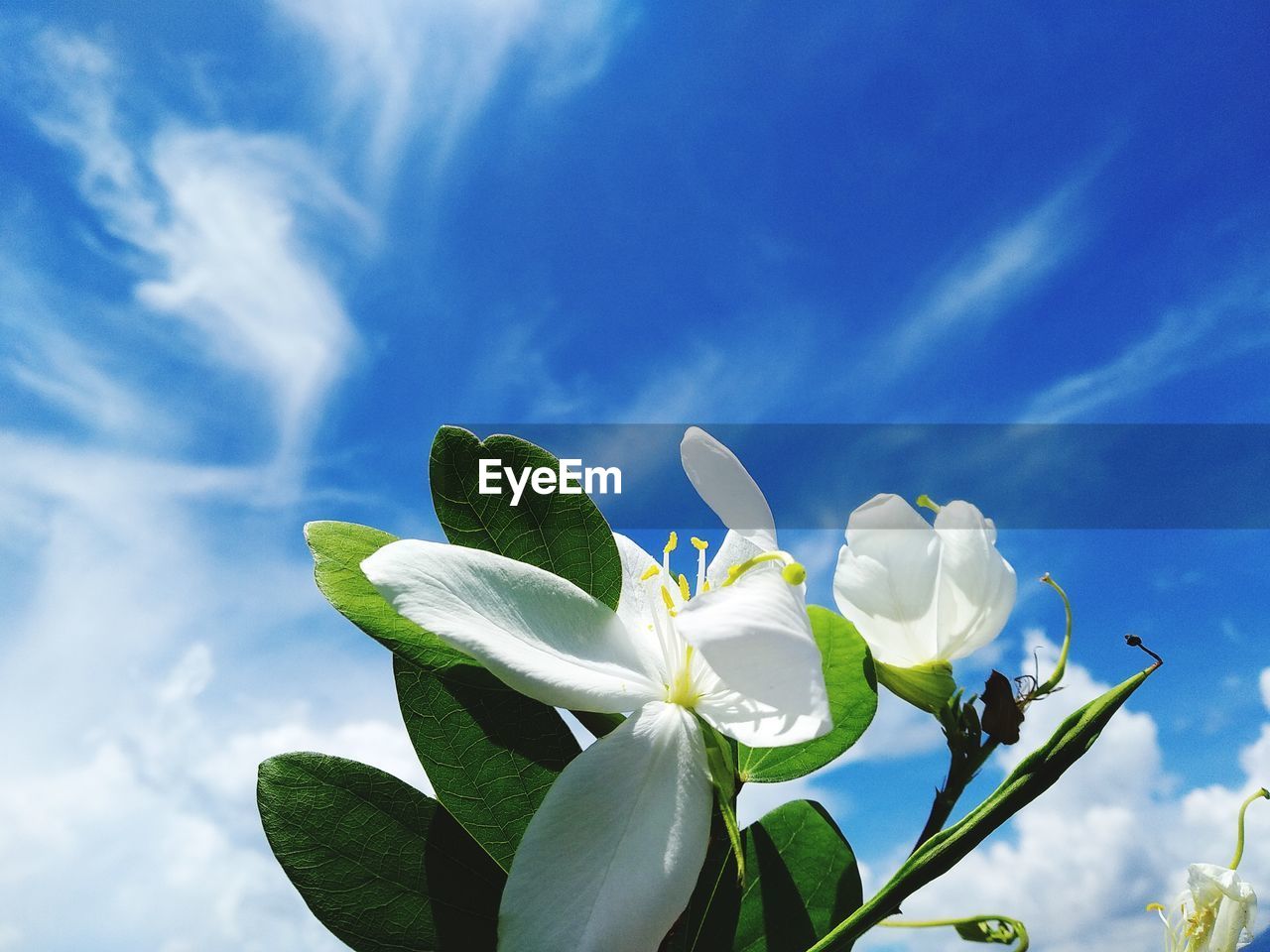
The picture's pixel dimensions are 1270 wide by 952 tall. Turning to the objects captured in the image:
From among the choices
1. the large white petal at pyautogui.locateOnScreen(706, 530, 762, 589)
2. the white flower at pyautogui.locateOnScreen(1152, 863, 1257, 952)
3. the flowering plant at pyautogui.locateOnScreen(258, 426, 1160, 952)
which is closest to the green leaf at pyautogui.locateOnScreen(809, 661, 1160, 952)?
the flowering plant at pyautogui.locateOnScreen(258, 426, 1160, 952)

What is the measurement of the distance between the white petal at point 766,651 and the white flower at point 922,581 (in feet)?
0.32

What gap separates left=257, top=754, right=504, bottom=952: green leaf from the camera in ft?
1.72

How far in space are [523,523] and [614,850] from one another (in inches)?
6.9

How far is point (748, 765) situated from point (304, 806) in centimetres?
23

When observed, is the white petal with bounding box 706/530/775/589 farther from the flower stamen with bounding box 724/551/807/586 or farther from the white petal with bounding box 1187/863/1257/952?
the white petal with bounding box 1187/863/1257/952

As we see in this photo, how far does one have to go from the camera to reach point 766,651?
430 mm

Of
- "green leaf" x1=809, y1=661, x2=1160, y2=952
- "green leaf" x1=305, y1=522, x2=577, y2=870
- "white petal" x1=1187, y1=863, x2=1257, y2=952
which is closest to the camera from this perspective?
"green leaf" x1=809, y1=661, x2=1160, y2=952

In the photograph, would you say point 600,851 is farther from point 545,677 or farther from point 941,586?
point 941,586

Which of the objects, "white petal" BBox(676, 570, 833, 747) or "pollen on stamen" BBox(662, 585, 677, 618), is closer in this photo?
"white petal" BBox(676, 570, 833, 747)

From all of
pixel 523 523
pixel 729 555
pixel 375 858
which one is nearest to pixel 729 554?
pixel 729 555

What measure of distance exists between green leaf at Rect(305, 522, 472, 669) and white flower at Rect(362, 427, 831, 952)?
0.06 metres

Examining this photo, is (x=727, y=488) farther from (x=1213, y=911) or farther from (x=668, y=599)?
(x=1213, y=911)

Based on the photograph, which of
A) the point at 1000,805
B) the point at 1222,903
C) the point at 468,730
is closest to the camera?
the point at 1000,805

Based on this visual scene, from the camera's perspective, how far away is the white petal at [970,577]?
52cm
